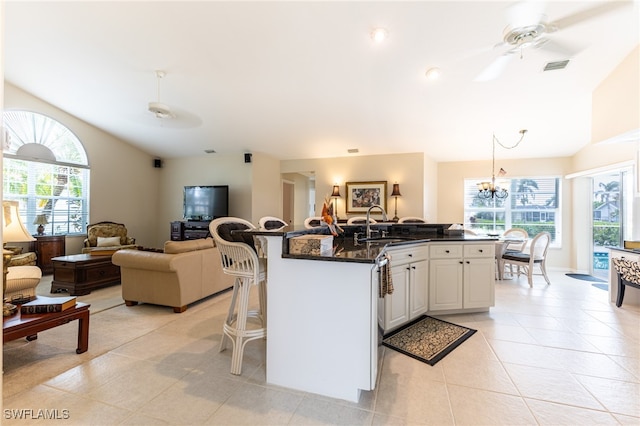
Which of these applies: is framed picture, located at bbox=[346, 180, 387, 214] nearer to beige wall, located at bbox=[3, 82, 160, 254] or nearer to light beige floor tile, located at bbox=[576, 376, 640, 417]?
light beige floor tile, located at bbox=[576, 376, 640, 417]

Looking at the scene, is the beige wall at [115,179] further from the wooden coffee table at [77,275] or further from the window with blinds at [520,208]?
the window with blinds at [520,208]

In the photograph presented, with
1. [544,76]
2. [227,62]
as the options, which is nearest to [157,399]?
[227,62]

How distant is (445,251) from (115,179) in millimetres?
7423

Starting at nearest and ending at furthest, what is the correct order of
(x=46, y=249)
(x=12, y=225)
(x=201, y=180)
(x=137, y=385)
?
(x=137, y=385)
(x=12, y=225)
(x=46, y=249)
(x=201, y=180)

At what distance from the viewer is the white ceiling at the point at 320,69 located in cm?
292

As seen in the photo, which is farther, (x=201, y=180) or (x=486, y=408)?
(x=201, y=180)

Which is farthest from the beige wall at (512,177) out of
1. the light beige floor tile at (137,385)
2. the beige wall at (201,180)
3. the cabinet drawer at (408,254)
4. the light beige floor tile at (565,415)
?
the light beige floor tile at (137,385)

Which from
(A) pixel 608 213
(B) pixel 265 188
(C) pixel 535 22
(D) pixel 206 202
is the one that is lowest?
(A) pixel 608 213

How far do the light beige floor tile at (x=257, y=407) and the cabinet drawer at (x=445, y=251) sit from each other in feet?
6.95

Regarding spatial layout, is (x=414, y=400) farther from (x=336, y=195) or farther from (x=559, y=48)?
(x=336, y=195)

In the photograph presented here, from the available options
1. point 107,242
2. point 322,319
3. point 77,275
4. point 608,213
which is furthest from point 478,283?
point 107,242

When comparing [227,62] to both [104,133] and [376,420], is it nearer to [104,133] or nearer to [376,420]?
[376,420]

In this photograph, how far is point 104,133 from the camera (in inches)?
257

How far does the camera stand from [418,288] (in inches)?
120
